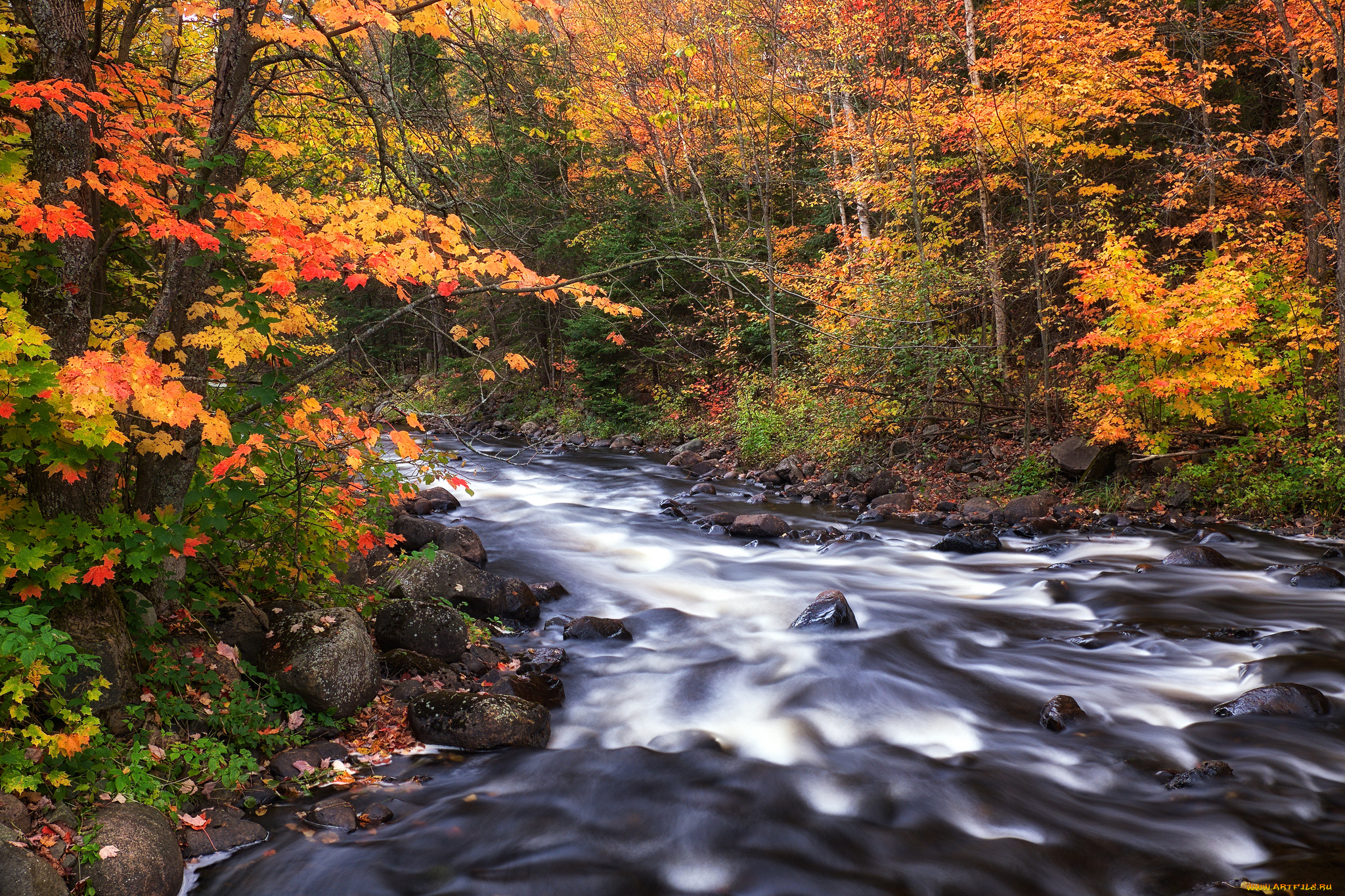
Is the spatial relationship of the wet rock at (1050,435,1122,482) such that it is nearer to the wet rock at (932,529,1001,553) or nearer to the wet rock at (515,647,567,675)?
the wet rock at (932,529,1001,553)

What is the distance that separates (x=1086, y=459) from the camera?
1206 centimetres

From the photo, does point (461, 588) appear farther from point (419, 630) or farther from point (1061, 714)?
point (1061, 714)

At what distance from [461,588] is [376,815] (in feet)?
10.7

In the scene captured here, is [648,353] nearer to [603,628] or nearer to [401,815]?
[603,628]

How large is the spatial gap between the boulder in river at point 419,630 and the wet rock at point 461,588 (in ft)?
2.27

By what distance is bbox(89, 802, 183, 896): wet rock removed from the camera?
3.45 m

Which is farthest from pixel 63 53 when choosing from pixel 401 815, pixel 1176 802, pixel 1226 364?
pixel 1226 364

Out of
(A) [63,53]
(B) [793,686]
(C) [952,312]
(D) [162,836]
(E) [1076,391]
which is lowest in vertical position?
(B) [793,686]

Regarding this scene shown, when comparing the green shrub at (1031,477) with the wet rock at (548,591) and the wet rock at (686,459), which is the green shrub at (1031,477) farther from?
the wet rock at (548,591)

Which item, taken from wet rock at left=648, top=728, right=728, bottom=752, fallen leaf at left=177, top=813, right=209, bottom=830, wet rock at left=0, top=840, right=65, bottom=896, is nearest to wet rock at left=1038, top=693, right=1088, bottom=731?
wet rock at left=648, top=728, right=728, bottom=752

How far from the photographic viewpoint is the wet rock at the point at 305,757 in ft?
15.6

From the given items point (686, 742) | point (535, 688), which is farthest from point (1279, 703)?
point (535, 688)

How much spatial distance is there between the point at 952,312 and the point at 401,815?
13.5 m

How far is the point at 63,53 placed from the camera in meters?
4.11
